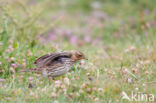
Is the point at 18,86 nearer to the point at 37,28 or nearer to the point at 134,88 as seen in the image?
the point at 134,88

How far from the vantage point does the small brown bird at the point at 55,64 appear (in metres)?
6.02

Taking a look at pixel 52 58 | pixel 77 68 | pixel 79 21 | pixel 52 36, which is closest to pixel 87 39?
pixel 52 36

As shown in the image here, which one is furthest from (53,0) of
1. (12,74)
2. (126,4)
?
(12,74)

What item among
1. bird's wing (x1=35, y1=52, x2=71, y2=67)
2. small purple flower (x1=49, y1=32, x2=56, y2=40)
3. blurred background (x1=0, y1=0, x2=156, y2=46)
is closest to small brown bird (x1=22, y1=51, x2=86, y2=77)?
bird's wing (x1=35, y1=52, x2=71, y2=67)

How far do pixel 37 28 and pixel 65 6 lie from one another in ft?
25.1

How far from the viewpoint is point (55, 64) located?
6074 millimetres

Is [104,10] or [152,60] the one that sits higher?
[104,10]

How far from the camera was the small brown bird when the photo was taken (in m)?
6.02

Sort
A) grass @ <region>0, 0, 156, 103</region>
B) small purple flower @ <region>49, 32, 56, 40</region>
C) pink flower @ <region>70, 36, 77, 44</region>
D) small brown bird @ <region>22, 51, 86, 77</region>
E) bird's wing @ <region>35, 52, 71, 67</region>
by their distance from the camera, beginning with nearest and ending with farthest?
grass @ <region>0, 0, 156, 103</region> < small brown bird @ <region>22, 51, 86, 77</region> < bird's wing @ <region>35, 52, 71, 67</region> < pink flower @ <region>70, 36, 77, 44</region> < small purple flower @ <region>49, 32, 56, 40</region>

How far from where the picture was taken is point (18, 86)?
5660 millimetres

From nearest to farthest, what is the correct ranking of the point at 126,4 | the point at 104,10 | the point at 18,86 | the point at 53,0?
the point at 18,86 → the point at 126,4 → the point at 104,10 → the point at 53,0

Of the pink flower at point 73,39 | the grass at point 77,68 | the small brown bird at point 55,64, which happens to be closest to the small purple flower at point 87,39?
the grass at point 77,68

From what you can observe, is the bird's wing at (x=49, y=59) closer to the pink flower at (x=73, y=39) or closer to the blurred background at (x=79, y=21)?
the blurred background at (x=79, y=21)

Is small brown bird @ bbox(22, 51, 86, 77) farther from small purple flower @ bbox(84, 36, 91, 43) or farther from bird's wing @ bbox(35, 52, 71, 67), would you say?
small purple flower @ bbox(84, 36, 91, 43)
